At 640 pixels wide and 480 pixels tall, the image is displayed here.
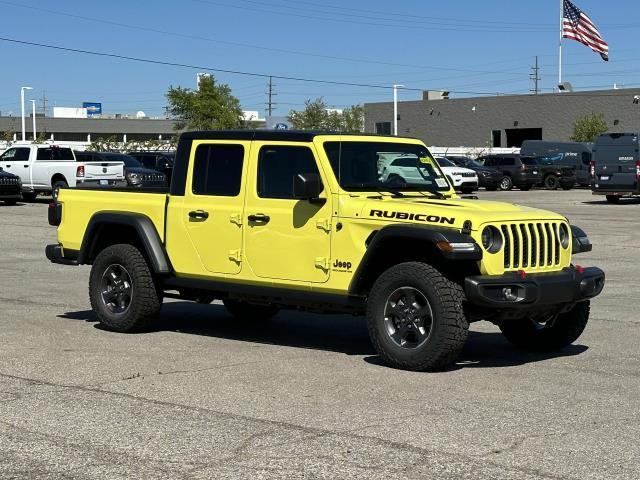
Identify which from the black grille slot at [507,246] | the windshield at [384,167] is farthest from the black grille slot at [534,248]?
the windshield at [384,167]

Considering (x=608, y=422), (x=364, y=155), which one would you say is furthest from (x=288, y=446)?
(x=364, y=155)

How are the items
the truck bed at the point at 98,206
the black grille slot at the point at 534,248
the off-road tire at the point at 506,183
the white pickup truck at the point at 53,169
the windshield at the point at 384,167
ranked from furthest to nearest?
the off-road tire at the point at 506,183 → the white pickup truck at the point at 53,169 → the truck bed at the point at 98,206 → the windshield at the point at 384,167 → the black grille slot at the point at 534,248

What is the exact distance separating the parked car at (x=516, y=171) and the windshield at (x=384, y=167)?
142 feet

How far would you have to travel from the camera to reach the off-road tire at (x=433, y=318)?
881cm

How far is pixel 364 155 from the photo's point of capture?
1006 cm

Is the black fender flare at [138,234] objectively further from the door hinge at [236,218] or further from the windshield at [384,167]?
the windshield at [384,167]

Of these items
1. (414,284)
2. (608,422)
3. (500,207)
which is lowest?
(608,422)

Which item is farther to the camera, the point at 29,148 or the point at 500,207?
the point at 29,148

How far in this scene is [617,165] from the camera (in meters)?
38.7

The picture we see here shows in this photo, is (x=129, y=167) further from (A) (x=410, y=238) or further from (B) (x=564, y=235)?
(A) (x=410, y=238)

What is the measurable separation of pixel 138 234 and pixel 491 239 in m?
3.59

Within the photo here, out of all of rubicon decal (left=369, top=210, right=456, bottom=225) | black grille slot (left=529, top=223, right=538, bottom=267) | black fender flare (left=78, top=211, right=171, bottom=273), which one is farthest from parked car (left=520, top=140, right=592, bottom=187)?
rubicon decal (left=369, top=210, right=456, bottom=225)

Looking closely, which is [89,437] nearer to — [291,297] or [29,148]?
[291,297]

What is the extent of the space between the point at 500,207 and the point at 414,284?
3.64ft
